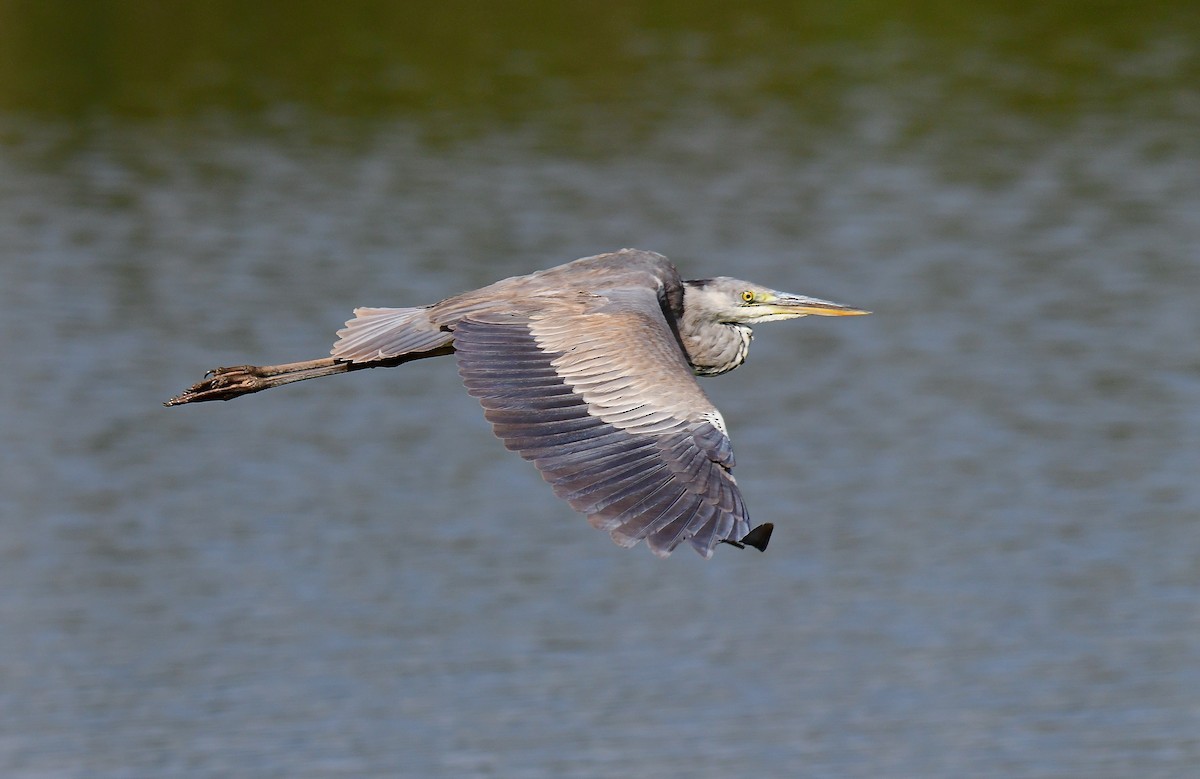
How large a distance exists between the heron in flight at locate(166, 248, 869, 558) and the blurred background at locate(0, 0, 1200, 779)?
598 cm

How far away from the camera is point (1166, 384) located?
18469 millimetres

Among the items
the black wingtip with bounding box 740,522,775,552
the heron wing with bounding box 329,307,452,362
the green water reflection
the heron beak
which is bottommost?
the black wingtip with bounding box 740,522,775,552

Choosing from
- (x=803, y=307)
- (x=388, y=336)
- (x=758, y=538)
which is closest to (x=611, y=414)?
(x=758, y=538)

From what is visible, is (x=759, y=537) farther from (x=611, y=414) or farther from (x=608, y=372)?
(x=608, y=372)

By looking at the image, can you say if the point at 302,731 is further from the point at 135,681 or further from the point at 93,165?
the point at 93,165

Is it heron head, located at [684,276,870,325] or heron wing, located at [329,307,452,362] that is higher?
heron head, located at [684,276,870,325]

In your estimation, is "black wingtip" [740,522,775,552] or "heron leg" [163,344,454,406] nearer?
"black wingtip" [740,522,775,552]

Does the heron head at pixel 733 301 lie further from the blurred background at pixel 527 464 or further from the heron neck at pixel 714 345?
the blurred background at pixel 527 464

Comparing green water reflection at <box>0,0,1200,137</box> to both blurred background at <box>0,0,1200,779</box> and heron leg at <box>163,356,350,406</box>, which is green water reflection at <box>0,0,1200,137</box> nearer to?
blurred background at <box>0,0,1200,779</box>

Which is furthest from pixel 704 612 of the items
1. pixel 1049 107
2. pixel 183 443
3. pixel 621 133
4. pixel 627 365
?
pixel 1049 107

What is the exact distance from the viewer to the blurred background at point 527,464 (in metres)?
14.6

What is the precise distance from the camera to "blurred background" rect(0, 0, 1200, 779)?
14.6 metres

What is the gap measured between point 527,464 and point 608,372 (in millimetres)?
10010

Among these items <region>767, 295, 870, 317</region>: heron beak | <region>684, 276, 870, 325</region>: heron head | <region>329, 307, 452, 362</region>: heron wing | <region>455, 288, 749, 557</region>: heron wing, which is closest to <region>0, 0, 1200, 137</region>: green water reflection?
<region>767, 295, 870, 317</region>: heron beak
